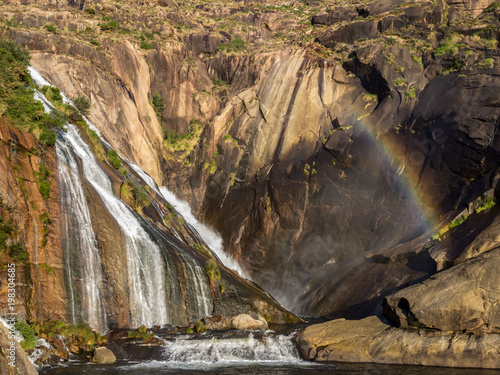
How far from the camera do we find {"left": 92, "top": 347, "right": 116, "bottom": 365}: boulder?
71.8ft

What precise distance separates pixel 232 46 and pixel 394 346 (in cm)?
5872

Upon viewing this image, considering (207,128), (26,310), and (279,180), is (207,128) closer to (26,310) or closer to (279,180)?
(279,180)

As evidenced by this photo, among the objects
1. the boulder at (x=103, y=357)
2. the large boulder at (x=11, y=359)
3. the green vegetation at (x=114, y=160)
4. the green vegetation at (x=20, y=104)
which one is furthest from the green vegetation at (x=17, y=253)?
the green vegetation at (x=114, y=160)

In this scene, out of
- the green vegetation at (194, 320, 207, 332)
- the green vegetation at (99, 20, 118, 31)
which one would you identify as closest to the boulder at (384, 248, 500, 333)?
the green vegetation at (194, 320, 207, 332)

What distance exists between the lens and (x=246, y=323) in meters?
28.9

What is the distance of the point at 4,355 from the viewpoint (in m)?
12.2

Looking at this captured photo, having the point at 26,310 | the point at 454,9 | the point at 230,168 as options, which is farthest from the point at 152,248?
the point at 454,9

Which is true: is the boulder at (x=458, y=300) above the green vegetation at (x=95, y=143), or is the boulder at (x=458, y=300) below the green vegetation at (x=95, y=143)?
below

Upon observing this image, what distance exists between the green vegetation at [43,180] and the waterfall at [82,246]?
928 mm

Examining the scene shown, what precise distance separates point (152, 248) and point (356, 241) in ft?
72.3

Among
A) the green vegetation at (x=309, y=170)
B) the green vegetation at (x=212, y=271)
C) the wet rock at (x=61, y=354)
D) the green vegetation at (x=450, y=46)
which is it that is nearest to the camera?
the wet rock at (x=61, y=354)

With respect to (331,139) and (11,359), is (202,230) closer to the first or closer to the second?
(331,139)

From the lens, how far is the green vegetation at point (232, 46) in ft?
231

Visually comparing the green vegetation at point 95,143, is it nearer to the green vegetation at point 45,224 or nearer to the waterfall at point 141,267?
the waterfall at point 141,267
